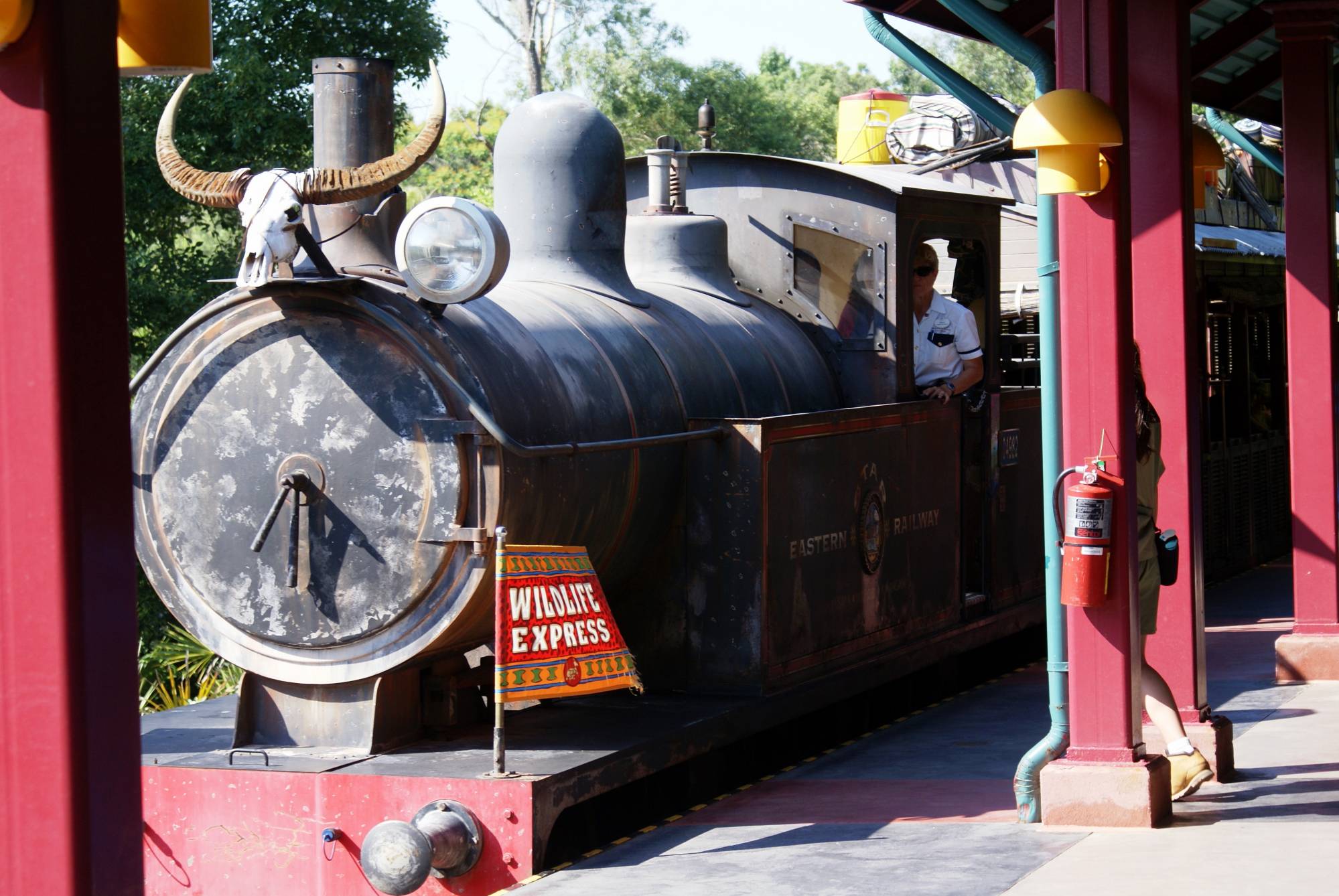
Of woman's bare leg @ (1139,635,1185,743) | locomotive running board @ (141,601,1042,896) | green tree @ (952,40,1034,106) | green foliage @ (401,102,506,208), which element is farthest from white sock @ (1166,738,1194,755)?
green tree @ (952,40,1034,106)

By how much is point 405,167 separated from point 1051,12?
439 centimetres

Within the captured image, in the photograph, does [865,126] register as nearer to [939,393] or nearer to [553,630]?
[939,393]

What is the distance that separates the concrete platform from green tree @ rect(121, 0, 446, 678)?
38.2 feet

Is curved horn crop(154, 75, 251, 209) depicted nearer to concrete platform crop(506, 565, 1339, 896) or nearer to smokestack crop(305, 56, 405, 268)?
smokestack crop(305, 56, 405, 268)

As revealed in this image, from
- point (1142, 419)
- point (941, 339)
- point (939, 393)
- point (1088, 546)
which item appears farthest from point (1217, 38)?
point (1088, 546)

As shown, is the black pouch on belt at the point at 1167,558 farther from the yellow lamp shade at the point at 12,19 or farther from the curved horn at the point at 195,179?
the yellow lamp shade at the point at 12,19

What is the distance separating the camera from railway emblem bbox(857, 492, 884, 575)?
26.3 feet

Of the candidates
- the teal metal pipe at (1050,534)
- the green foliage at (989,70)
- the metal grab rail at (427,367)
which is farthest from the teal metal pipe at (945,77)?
the green foliage at (989,70)

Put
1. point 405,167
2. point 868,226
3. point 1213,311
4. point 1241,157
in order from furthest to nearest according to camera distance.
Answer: point 1241,157, point 1213,311, point 868,226, point 405,167

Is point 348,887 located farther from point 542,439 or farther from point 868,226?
point 868,226

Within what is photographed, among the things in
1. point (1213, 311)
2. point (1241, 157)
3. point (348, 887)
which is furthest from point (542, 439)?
point (1241, 157)

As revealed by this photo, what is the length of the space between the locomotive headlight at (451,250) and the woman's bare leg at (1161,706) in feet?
8.62

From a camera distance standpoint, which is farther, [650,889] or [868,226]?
[868,226]

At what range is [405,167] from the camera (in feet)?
19.0
